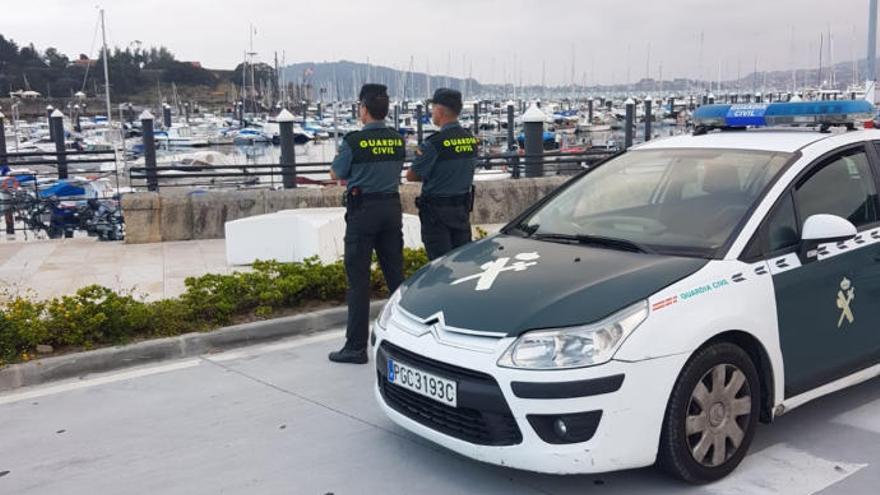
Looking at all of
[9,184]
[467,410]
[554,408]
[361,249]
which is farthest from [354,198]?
[9,184]

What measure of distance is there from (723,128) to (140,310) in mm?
4374

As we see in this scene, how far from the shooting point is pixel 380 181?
19.4ft

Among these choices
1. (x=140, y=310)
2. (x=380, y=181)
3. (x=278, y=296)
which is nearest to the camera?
(x=380, y=181)

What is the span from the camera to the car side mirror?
4.10m

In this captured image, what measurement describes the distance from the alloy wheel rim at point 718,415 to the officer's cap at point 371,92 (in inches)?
124

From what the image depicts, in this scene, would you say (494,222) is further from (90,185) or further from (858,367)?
(90,185)

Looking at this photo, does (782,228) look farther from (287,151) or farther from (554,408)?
(287,151)

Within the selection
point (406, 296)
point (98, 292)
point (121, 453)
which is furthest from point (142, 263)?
point (406, 296)

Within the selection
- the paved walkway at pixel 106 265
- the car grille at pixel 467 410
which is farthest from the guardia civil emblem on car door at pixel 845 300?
the paved walkway at pixel 106 265

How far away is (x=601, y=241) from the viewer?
4453 mm

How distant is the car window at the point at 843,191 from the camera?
175 inches

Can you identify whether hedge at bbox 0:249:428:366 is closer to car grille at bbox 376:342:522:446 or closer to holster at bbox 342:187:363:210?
holster at bbox 342:187:363:210

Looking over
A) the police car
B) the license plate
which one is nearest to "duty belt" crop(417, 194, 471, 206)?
the police car

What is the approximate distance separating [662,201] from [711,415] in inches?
56.0
